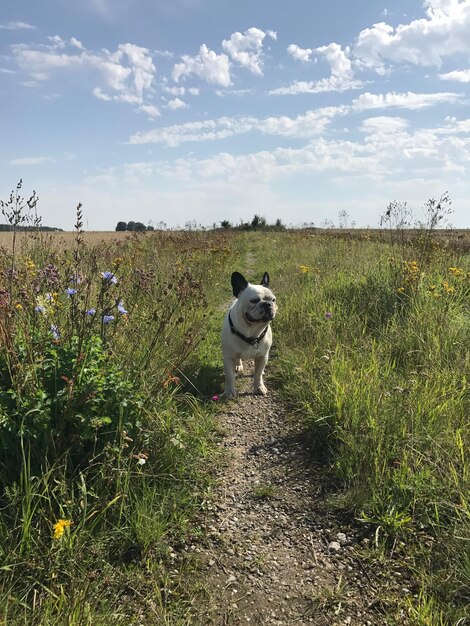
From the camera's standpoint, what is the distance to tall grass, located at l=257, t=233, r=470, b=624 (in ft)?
7.11

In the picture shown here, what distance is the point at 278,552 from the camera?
227 centimetres

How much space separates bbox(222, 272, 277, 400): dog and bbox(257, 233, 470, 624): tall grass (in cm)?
42

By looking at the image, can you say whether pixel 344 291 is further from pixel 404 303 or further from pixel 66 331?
pixel 66 331

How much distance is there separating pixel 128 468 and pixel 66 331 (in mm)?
1046

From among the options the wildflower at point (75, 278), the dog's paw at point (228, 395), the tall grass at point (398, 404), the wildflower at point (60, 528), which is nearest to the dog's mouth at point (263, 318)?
the tall grass at point (398, 404)

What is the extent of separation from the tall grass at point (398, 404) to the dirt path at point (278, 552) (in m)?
0.19

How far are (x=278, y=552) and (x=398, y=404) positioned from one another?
4.75 feet

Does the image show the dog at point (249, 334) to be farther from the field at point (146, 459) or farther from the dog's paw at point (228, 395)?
the field at point (146, 459)

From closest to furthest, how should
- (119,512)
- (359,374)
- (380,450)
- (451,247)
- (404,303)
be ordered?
1. (119,512)
2. (380,450)
3. (359,374)
4. (404,303)
5. (451,247)

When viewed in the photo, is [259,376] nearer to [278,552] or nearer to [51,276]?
[278,552]

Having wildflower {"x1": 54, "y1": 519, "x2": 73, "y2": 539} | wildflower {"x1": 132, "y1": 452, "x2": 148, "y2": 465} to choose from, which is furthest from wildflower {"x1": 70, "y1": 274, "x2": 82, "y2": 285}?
wildflower {"x1": 54, "y1": 519, "x2": 73, "y2": 539}

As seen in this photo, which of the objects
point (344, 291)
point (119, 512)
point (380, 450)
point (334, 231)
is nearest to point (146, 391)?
point (119, 512)

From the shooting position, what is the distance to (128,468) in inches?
92.9

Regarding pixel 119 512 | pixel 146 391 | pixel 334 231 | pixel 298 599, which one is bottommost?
pixel 298 599
